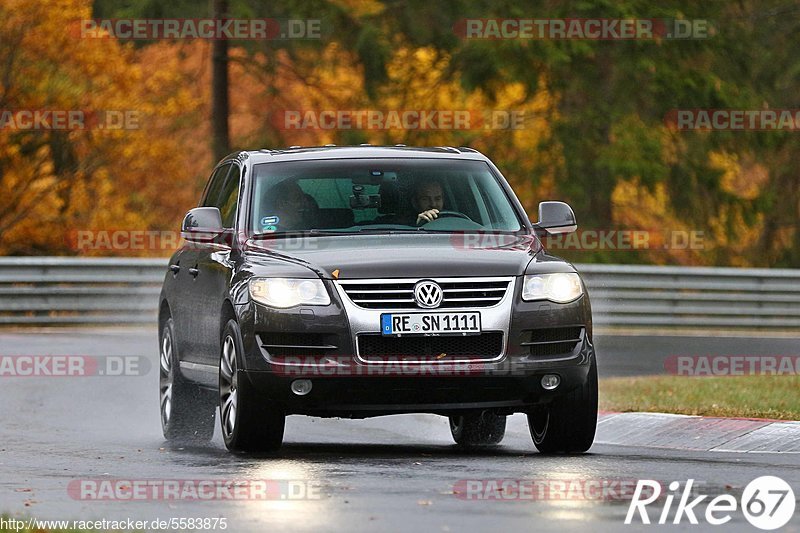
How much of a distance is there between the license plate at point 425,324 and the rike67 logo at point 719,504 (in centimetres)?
166

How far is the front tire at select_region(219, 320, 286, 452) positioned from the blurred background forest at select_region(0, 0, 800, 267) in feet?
79.9

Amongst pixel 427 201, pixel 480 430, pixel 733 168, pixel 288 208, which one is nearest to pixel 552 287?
pixel 427 201

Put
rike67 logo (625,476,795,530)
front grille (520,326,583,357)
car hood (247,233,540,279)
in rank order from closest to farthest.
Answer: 1. rike67 logo (625,476,795,530)
2. car hood (247,233,540,279)
3. front grille (520,326,583,357)

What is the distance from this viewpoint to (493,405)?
1148 cm

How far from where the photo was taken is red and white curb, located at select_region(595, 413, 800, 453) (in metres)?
12.6

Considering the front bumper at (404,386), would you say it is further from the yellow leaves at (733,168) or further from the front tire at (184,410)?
the yellow leaves at (733,168)

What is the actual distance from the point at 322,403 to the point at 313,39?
28728 mm

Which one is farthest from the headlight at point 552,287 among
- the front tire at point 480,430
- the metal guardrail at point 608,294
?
the metal guardrail at point 608,294

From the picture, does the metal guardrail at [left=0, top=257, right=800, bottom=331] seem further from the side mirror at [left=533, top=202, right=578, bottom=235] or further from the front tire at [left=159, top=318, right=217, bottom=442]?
the side mirror at [left=533, top=202, right=578, bottom=235]

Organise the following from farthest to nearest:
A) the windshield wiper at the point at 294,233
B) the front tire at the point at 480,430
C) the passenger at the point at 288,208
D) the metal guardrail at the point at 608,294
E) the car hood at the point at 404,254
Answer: the metal guardrail at the point at 608,294
the front tire at the point at 480,430
the passenger at the point at 288,208
the windshield wiper at the point at 294,233
the car hood at the point at 404,254

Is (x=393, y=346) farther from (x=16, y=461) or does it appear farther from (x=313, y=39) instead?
(x=313, y=39)

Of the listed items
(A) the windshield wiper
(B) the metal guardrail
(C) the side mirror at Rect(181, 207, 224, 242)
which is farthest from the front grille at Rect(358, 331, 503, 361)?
(B) the metal guardrail

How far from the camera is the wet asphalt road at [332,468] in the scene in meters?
8.66

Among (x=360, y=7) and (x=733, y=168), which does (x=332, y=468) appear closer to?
(x=360, y=7)
